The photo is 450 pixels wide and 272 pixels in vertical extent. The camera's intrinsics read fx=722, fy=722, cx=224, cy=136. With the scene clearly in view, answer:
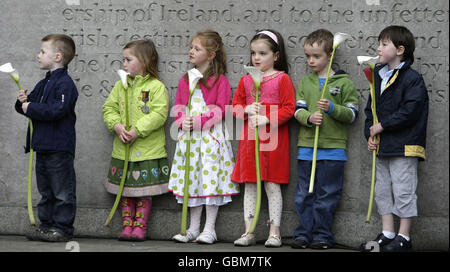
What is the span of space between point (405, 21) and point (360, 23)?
15.3 inches

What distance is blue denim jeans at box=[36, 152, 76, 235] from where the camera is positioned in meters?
6.23

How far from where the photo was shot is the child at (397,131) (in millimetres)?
5844

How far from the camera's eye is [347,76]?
626 cm

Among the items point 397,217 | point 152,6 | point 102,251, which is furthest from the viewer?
point 152,6

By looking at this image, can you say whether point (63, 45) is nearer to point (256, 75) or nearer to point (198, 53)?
point (198, 53)

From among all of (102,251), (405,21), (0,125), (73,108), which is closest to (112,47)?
(73,108)

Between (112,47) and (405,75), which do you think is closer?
(405,75)

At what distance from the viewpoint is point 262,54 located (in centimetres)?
632

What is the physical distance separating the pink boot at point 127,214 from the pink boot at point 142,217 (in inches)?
1.9

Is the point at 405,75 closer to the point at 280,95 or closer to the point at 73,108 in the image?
the point at 280,95

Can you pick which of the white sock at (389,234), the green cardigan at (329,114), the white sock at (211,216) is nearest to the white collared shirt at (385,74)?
the green cardigan at (329,114)

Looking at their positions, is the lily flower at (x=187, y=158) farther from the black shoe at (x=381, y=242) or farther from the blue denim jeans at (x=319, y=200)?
the black shoe at (x=381, y=242)

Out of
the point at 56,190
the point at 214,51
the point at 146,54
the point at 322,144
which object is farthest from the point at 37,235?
the point at 322,144

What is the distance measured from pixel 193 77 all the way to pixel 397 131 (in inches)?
68.2
